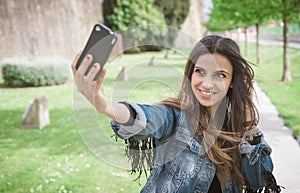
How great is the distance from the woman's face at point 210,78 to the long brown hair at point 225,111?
3 cm

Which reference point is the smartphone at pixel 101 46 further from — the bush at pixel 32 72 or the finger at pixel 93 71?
the bush at pixel 32 72

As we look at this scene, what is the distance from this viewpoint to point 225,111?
196cm

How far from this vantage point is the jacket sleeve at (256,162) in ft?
5.93

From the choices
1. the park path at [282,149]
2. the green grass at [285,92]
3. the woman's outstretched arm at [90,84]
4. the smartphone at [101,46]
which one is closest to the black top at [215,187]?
the woman's outstretched arm at [90,84]

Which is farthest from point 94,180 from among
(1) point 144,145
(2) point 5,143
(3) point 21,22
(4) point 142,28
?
(3) point 21,22

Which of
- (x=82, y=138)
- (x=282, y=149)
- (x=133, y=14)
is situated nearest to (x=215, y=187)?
(x=82, y=138)

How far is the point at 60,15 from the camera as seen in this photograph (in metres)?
18.2

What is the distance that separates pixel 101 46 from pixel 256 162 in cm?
98

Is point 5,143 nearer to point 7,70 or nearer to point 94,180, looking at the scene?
point 94,180

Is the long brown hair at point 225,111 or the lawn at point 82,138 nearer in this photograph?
the lawn at point 82,138

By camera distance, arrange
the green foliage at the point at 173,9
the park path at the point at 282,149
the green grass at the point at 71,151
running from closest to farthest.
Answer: the green grass at the point at 71,151 → the park path at the point at 282,149 → the green foliage at the point at 173,9

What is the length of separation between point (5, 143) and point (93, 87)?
19.6 feet

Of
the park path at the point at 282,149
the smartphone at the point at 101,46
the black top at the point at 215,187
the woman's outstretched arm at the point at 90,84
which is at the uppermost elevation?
the smartphone at the point at 101,46

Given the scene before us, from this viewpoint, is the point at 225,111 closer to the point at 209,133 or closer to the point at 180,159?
the point at 209,133
